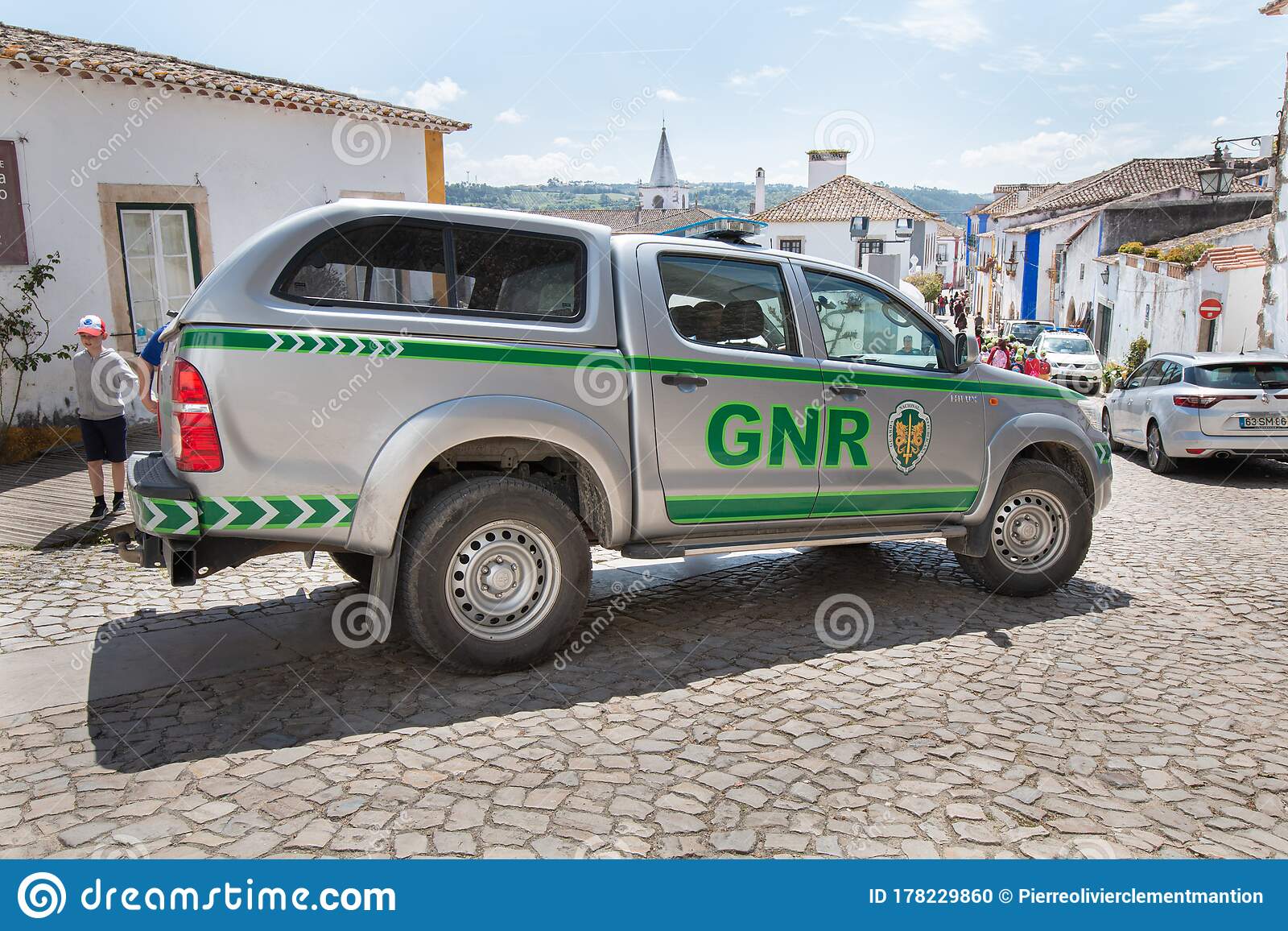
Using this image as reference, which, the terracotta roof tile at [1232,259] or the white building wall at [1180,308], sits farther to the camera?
the white building wall at [1180,308]

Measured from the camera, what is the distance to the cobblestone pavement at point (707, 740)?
11.1 ft

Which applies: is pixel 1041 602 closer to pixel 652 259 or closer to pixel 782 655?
pixel 782 655

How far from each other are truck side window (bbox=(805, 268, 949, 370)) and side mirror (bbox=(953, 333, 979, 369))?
76 mm

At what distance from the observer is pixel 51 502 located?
8570 mm

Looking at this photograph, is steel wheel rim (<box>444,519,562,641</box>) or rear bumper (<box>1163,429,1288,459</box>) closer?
steel wheel rim (<box>444,519,562,641</box>)

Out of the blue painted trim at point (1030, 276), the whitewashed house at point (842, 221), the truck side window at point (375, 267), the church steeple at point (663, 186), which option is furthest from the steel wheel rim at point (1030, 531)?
the church steeple at point (663, 186)

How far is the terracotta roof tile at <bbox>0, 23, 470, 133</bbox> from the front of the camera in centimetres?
1088

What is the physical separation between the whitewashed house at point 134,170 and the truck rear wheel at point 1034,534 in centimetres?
1019

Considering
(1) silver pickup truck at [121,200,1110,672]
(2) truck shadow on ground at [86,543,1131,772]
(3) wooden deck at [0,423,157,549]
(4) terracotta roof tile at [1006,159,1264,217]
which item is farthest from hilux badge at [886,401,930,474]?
(4) terracotta roof tile at [1006,159,1264,217]

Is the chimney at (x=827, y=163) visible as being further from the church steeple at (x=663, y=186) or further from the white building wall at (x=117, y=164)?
the white building wall at (x=117, y=164)

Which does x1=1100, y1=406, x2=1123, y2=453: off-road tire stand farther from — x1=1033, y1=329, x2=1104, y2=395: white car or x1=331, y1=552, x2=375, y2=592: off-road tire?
x1=331, y1=552, x2=375, y2=592: off-road tire

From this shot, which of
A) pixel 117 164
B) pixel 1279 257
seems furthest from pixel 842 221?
pixel 117 164

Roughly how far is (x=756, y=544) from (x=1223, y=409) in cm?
890

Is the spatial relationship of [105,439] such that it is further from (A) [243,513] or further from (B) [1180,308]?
(B) [1180,308]
